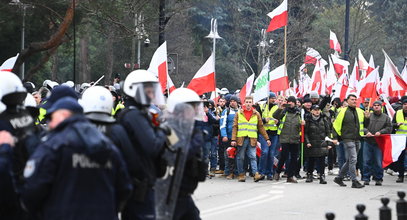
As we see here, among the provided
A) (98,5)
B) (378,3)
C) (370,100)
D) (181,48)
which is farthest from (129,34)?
(378,3)

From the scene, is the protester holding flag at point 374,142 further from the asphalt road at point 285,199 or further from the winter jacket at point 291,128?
the winter jacket at point 291,128

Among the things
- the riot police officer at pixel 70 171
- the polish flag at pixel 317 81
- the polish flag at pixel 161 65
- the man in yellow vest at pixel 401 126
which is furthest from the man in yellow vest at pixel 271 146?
the riot police officer at pixel 70 171

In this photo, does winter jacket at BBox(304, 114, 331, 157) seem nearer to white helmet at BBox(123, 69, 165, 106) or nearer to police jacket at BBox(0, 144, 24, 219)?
white helmet at BBox(123, 69, 165, 106)

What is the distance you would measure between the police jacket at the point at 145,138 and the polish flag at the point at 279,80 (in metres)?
15.1

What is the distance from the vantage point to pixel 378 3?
101312 millimetres

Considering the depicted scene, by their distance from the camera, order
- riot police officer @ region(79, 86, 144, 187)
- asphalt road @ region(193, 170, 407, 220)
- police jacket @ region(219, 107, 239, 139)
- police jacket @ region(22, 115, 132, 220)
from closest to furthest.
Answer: police jacket @ region(22, 115, 132, 220) < riot police officer @ region(79, 86, 144, 187) < asphalt road @ region(193, 170, 407, 220) < police jacket @ region(219, 107, 239, 139)

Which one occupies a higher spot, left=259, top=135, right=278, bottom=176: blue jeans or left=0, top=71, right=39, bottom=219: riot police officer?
left=0, top=71, right=39, bottom=219: riot police officer

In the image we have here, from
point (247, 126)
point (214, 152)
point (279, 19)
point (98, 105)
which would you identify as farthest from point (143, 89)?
point (279, 19)

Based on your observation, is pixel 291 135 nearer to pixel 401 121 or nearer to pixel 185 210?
pixel 401 121

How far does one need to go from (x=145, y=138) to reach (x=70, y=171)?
56.3 inches

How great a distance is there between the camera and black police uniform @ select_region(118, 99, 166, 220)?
7.33 meters

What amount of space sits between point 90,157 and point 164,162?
5.24 feet

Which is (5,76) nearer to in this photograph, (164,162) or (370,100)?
(164,162)

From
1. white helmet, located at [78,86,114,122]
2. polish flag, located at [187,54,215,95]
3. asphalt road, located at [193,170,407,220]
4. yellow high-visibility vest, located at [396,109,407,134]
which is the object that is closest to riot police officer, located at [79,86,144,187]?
white helmet, located at [78,86,114,122]
